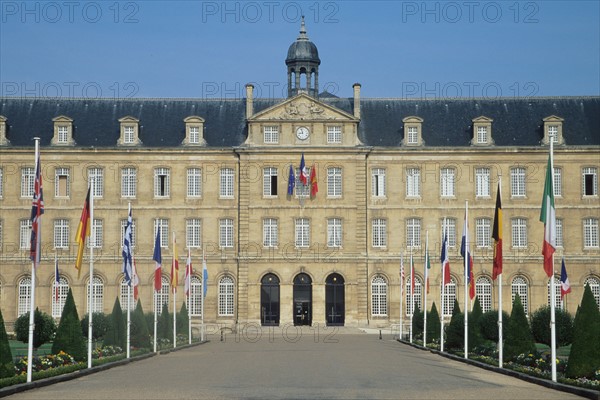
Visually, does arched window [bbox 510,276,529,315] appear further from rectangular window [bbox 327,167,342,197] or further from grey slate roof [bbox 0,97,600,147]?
rectangular window [bbox 327,167,342,197]

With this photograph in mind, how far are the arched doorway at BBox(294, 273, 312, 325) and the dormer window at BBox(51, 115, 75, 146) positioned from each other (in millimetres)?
15328

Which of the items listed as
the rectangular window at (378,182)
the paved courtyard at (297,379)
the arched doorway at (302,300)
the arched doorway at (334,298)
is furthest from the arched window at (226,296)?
the paved courtyard at (297,379)

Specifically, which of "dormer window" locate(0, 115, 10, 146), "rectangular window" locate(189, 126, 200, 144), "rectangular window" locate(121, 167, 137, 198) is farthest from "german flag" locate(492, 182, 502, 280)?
"dormer window" locate(0, 115, 10, 146)

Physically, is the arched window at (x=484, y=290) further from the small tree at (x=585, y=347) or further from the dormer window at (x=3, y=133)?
the small tree at (x=585, y=347)

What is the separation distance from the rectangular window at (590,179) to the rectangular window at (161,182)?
2385 cm

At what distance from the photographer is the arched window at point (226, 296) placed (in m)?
63.8

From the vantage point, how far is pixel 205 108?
221ft

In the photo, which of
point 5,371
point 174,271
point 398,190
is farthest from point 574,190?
point 5,371

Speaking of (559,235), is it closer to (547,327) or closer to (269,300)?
(269,300)

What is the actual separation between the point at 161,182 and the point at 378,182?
12.5 meters

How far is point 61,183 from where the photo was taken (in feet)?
211

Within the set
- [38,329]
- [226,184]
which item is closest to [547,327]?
[38,329]

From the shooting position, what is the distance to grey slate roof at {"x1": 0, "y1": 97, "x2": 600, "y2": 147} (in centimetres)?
6506

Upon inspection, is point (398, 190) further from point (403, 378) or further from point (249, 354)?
point (403, 378)
